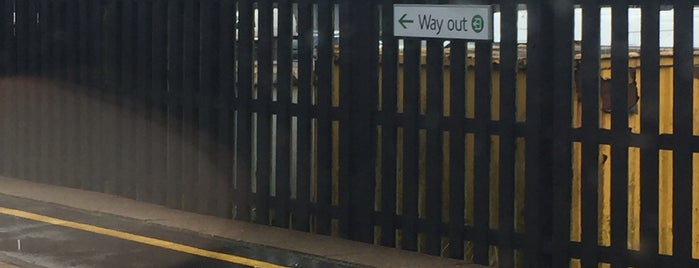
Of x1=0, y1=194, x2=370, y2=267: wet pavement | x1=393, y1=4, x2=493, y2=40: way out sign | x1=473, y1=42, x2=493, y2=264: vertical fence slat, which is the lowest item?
x1=0, y1=194, x2=370, y2=267: wet pavement

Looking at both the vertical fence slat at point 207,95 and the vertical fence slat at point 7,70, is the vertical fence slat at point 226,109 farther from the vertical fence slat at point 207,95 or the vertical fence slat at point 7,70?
the vertical fence slat at point 7,70

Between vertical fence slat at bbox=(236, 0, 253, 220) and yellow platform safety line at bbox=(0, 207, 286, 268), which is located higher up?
vertical fence slat at bbox=(236, 0, 253, 220)

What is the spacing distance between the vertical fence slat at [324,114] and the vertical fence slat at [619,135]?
2.27 meters

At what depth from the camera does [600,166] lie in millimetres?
8117

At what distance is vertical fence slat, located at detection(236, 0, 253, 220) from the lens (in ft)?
32.7

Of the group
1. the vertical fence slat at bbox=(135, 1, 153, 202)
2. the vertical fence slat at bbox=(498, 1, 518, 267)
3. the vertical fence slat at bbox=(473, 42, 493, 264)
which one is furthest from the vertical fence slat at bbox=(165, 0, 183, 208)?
the vertical fence slat at bbox=(498, 1, 518, 267)

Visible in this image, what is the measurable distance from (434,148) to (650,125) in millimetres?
1630

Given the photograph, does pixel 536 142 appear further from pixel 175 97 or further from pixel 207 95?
pixel 175 97

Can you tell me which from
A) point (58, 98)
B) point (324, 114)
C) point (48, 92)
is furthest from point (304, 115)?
point (48, 92)

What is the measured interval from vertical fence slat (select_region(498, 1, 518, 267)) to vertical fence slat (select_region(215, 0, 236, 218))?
8.16 ft

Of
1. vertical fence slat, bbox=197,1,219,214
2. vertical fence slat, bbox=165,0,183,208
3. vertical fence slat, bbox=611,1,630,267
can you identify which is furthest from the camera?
vertical fence slat, bbox=165,0,183,208

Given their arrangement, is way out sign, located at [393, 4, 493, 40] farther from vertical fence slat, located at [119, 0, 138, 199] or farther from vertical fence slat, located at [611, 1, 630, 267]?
vertical fence slat, located at [119, 0, 138, 199]

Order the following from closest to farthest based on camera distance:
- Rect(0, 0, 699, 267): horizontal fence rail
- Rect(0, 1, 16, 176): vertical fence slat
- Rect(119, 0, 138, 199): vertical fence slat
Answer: Rect(0, 0, 699, 267): horizontal fence rail < Rect(119, 0, 138, 199): vertical fence slat < Rect(0, 1, 16, 176): vertical fence slat

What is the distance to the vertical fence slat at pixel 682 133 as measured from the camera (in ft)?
24.8
